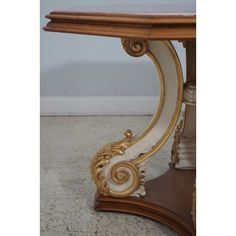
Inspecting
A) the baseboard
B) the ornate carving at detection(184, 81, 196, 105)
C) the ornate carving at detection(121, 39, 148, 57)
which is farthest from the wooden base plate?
the baseboard

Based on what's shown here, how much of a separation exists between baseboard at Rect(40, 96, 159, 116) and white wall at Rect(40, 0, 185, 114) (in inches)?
1.4

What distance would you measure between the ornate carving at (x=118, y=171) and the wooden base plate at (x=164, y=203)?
31mm

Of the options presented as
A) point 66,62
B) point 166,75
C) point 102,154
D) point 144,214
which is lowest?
point 144,214

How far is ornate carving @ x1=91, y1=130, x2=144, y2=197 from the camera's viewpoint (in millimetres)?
1200

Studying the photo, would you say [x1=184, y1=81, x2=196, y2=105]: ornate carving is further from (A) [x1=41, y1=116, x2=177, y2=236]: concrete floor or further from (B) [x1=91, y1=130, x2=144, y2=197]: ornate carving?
(A) [x1=41, y1=116, x2=177, y2=236]: concrete floor

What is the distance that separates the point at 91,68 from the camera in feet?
8.12

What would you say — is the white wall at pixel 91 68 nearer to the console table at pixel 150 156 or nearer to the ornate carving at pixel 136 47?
the console table at pixel 150 156

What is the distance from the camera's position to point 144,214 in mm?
1186

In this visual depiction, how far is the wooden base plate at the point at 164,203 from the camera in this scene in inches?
42.9
